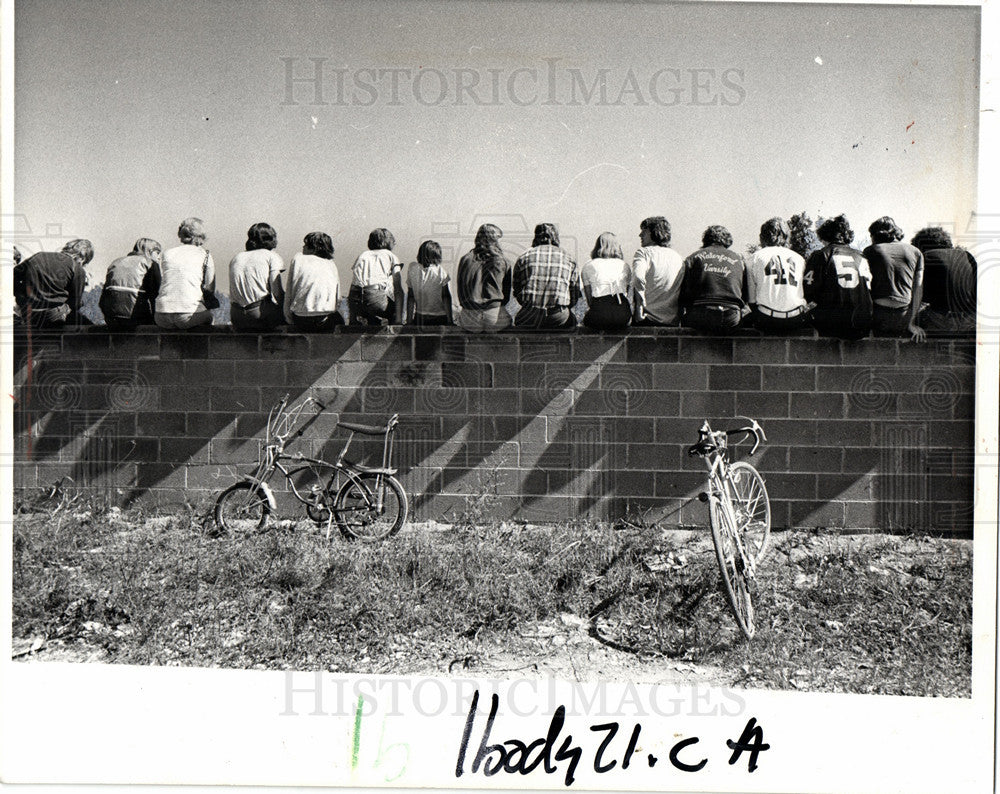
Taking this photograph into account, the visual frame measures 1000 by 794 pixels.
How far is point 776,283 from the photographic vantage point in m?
3.53

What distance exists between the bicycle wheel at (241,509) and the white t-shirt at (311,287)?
864 mm

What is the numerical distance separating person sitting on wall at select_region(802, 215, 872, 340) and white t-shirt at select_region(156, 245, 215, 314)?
2816mm

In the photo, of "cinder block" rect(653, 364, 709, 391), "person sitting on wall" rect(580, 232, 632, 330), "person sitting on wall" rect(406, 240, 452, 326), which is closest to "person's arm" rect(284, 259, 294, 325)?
"person sitting on wall" rect(406, 240, 452, 326)

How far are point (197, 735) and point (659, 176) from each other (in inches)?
115

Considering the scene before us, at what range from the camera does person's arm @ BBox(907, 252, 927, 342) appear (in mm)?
3293

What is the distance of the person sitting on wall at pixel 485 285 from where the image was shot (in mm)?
3352

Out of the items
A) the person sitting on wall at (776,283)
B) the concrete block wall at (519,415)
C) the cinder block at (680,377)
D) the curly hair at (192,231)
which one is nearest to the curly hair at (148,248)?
the curly hair at (192,231)

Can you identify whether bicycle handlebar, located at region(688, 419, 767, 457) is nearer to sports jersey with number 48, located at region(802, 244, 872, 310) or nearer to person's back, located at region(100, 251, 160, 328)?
sports jersey with number 48, located at region(802, 244, 872, 310)

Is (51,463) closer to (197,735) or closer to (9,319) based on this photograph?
(9,319)

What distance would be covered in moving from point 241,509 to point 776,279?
9.03 feet

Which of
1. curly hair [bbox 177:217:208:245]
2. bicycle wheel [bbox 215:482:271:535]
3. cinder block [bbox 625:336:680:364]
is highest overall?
curly hair [bbox 177:217:208:245]

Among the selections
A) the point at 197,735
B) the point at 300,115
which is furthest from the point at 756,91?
the point at 197,735

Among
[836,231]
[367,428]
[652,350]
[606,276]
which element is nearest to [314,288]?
[367,428]

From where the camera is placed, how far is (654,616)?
3.18 m
